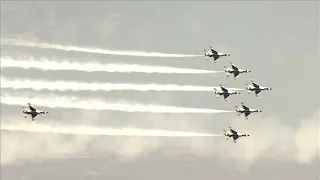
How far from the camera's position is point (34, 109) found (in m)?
107

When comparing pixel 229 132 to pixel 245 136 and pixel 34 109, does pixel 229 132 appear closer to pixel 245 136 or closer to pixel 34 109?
pixel 245 136

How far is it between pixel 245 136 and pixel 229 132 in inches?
110

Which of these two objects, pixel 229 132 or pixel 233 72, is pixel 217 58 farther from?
pixel 229 132

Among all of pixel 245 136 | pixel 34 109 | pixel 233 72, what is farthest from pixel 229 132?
pixel 34 109

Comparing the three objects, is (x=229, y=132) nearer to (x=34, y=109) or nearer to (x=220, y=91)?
(x=220, y=91)

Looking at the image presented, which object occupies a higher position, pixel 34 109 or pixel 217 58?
pixel 217 58

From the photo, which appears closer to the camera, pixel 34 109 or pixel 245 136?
pixel 34 109

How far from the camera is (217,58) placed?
111375 mm

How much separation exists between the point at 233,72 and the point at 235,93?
3466 mm

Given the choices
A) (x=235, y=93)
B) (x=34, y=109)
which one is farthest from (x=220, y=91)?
(x=34, y=109)

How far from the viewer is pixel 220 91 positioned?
366 feet

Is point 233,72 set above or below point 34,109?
above

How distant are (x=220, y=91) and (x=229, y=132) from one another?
7641mm

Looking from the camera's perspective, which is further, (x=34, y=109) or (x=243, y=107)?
(x=243, y=107)
